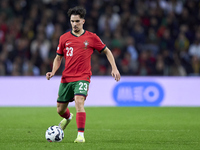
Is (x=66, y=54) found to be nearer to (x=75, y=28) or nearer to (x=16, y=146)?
(x=75, y=28)

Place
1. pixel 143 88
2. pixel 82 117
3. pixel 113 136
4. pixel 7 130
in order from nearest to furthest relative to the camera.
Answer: pixel 82 117
pixel 113 136
pixel 7 130
pixel 143 88

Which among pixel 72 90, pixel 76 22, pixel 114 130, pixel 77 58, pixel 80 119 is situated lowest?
pixel 114 130

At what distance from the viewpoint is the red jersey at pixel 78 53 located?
7.05 metres

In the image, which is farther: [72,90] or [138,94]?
[138,94]

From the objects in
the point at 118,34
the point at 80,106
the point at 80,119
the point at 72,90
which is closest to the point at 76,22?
the point at 72,90

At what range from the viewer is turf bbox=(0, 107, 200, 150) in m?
6.38

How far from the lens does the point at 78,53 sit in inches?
279

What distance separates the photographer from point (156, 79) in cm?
1498

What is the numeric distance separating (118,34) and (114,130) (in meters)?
8.31

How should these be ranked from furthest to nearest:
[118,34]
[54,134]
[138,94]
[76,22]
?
[118,34] → [138,94] → [76,22] → [54,134]

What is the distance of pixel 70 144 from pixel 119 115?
218 inches

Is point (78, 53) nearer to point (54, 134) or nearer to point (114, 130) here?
point (54, 134)

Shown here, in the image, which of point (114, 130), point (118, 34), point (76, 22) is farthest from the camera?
point (118, 34)

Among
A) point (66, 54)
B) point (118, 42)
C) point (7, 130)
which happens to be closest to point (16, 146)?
point (66, 54)
